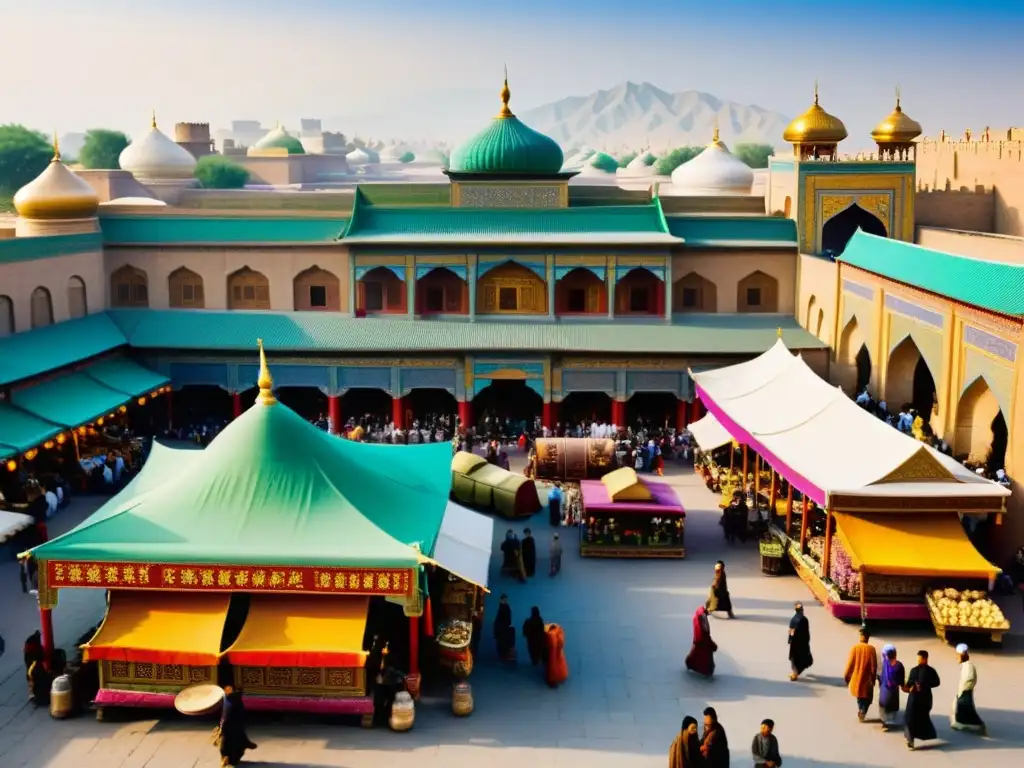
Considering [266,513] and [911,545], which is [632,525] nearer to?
[911,545]

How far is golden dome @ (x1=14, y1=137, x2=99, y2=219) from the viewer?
31.5m

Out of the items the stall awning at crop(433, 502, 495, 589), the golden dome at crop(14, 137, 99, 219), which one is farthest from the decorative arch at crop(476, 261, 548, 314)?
the stall awning at crop(433, 502, 495, 589)

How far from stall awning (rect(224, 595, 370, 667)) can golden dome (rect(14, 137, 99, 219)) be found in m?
19.2

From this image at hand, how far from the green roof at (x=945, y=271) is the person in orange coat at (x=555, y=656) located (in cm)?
918

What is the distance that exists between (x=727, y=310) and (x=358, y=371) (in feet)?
33.8

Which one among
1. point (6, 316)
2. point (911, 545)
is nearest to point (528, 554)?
point (911, 545)

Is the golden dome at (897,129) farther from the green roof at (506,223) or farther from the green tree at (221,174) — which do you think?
the green tree at (221,174)

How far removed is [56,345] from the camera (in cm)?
2862

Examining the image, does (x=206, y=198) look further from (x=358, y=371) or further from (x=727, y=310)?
(x=727, y=310)

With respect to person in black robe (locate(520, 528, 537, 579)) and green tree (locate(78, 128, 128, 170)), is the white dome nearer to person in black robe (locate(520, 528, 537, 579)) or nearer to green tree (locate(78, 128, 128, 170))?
person in black robe (locate(520, 528, 537, 579))

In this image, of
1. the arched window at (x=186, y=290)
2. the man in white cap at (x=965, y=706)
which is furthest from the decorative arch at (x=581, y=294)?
the man in white cap at (x=965, y=706)

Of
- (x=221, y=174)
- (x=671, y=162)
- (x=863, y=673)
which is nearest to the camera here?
(x=863, y=673)

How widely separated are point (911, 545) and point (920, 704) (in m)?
4.10

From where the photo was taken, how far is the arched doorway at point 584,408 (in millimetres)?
33094
